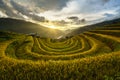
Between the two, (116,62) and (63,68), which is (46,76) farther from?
(116,62)

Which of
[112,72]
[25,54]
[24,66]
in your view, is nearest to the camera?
[112,72]

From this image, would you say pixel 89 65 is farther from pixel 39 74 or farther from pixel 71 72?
pixel 39 74

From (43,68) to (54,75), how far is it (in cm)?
220

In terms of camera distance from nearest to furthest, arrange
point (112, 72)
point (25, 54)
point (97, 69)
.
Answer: point (112, 72)
point (97, 69)
point (25, 54)

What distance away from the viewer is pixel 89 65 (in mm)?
18406

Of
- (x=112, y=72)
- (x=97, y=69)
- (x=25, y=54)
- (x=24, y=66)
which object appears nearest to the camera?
(x=112, y=72)

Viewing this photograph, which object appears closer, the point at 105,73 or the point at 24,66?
the point at 105,73

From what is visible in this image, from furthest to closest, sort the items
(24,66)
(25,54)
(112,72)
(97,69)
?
(25,54), (24,66), (97,69), (112,72)

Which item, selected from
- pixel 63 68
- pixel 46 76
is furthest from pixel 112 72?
pixel 46 76

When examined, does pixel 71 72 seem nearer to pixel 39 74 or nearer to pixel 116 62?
pixel 39 74

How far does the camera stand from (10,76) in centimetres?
1717

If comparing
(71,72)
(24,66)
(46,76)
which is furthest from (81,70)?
(24,66)

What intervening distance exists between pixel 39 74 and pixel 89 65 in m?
4.82

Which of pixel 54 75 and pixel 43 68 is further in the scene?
pixel 43 68
